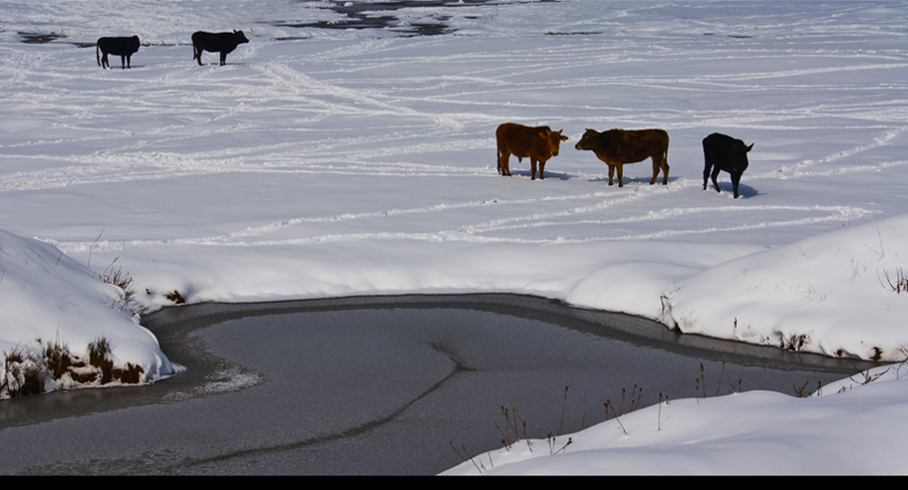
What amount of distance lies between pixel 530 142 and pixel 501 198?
202 centimetres

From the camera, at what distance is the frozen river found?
219 inches

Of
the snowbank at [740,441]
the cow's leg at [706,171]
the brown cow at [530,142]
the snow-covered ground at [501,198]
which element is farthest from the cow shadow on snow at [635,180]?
the snowbank at [740,441]

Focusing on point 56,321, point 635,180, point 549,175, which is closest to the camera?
point 56,321

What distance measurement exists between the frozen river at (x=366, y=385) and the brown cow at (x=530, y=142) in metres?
6.59

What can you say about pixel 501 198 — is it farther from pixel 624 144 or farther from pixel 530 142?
pixel 624 144

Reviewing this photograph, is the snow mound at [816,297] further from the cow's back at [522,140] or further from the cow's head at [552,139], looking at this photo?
the cow's back at [522,140]

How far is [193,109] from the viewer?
77.2 feet

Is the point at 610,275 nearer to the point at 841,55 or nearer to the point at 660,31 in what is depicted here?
the point at 841,55

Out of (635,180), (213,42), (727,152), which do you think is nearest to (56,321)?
(727,152)

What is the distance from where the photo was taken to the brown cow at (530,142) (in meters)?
15.0

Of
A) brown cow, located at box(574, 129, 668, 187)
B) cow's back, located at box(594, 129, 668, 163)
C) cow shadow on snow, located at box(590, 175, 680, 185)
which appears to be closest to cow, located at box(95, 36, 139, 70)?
cow shadow on snow, located at box(590, 175, 680, 185)

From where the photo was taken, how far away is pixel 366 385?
6.69 m
